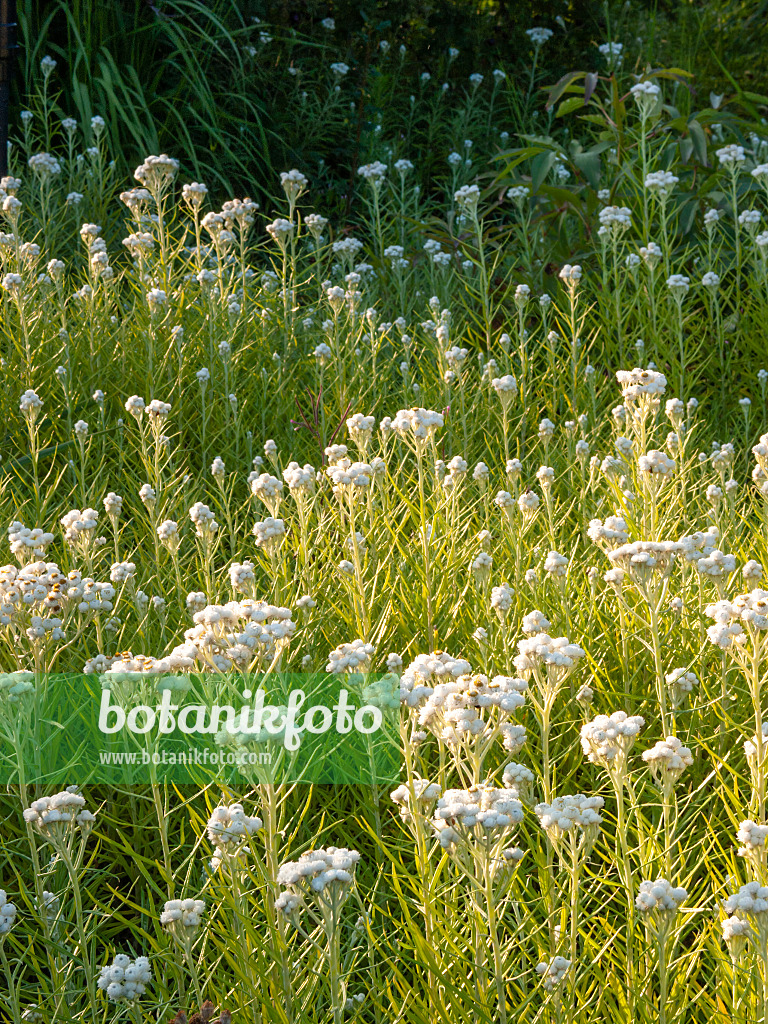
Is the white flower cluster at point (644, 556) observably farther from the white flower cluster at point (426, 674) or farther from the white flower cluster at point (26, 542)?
the white flower cluster at point (26, 542)

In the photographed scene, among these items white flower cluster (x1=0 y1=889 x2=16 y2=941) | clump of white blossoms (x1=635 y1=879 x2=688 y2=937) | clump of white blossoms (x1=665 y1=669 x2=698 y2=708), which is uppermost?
clump of white blossoms (x1=635 y1=879 x2=688 y2=937)

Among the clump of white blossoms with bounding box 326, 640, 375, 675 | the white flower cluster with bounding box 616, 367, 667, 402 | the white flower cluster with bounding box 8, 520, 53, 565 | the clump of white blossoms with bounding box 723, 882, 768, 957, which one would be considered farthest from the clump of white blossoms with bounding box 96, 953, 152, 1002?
the white flower cluster with bounding box 616, 367, 667, 402

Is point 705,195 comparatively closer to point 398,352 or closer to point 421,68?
point 398,352

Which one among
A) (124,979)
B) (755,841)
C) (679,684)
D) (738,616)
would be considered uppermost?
(738,616)

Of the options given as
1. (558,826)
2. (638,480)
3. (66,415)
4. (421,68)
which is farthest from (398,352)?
(421,68)

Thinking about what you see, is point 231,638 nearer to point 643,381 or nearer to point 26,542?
point 26,542

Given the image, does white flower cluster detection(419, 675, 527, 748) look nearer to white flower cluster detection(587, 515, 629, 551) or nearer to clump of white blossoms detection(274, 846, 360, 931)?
clump of white blossoms detection(274, 846, 360, 931)

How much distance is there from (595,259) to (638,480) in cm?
272

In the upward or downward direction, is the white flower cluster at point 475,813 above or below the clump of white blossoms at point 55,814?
above

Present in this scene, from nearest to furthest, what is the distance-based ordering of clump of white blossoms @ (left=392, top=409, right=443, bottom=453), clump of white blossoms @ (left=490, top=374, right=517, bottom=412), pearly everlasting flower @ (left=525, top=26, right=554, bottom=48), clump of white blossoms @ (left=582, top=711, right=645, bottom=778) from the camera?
clump of white blossoms @ (left=582, top=711, right=645, bottom=778)
clump of white blossoms @ (left=392, top=409, right=443, bottom=453)
clump of white blossoms @ (left=490, top=374, right=517, bottom=412)
pearly everlasting flower @ (left=525, top=26, right=554, bottom=48)

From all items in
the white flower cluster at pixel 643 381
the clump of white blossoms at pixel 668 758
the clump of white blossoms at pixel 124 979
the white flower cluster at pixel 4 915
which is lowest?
the clump of white blossoms at pixel 124 979

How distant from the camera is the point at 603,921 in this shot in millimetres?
1657

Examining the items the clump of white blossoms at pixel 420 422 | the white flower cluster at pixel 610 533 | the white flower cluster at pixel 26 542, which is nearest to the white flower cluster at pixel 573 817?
the white flower cluster at pixel 610 533

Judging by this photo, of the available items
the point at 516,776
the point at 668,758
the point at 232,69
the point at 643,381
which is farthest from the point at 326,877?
the point at 232,69
